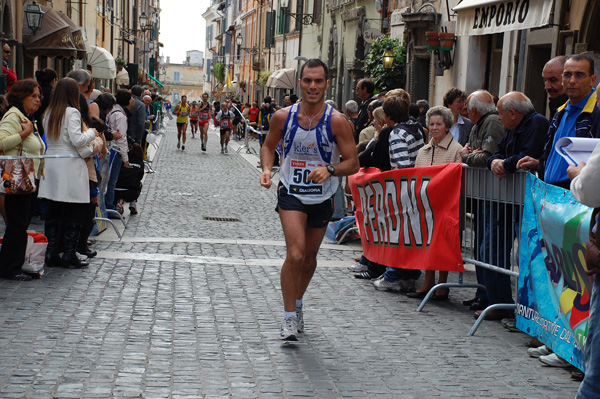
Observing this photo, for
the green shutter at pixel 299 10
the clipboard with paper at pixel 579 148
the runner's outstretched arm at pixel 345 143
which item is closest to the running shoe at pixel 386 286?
the runner's outstretched arm at pixel 345 143

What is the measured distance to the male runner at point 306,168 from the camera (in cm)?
633

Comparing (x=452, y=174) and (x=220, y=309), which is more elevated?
(x=452, y=174)

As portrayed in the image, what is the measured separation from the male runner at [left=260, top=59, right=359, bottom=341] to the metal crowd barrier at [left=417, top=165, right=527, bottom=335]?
122 centimetres

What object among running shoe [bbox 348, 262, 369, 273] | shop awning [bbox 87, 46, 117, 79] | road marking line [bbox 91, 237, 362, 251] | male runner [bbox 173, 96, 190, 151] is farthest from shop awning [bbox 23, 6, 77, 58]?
running shoe [bbox 348, 262, 369, 273]

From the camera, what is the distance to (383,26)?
26.3m

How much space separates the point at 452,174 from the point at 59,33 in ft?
55.8

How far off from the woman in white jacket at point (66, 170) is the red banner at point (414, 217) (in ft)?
8.66

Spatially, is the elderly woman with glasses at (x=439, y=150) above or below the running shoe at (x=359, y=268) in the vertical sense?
above

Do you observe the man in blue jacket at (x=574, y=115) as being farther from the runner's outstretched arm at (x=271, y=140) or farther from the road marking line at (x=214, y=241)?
the road marking line at (x=214, y=241)

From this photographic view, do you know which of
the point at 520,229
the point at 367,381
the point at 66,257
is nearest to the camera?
the point at 367,381

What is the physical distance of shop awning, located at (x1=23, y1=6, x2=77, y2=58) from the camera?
22641 millimetres

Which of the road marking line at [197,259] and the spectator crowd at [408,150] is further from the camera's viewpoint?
the road marking line at [197,259]

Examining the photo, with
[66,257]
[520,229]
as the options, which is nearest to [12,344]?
[66,257]

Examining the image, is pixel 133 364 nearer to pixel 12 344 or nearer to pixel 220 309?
pixel 12 344
